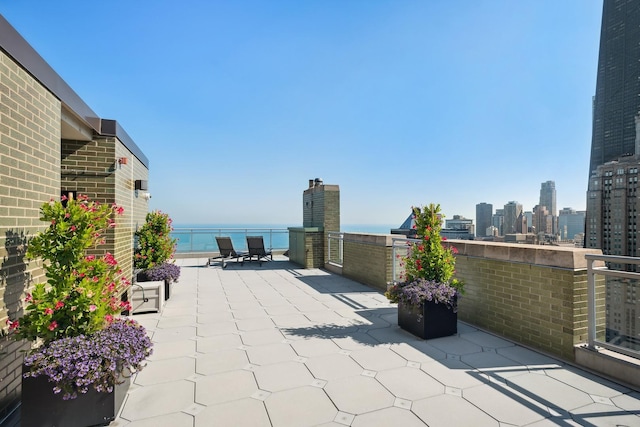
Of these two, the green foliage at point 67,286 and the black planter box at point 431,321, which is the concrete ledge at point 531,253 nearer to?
the black planter box at point 431,321

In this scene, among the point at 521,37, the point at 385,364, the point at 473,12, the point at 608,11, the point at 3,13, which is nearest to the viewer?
the point at 3,13

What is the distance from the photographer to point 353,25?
980 centimetres

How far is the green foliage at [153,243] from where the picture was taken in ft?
20.3

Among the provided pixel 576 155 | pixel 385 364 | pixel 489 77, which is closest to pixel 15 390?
pixel 385 364

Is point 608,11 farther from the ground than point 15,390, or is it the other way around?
point 608,11

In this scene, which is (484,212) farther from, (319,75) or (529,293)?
(529,293)

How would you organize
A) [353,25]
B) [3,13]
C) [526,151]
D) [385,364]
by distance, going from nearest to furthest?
[3,13], [385,364], [353,25], [526,151]

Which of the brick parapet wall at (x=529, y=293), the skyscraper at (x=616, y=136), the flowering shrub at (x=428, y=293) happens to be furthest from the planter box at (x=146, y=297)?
the skyscraper at (x=616, y=136)

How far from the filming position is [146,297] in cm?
518

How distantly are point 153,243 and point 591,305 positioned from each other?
6812 millimetres

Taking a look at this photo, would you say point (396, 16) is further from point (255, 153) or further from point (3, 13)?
point (255, 153)

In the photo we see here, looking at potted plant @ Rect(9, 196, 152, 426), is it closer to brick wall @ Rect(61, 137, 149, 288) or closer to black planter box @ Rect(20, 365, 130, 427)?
black planter box @ Rect(20, 365, 130, 427)

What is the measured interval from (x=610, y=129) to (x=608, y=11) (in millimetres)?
14742

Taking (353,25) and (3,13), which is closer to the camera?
(3,13)
